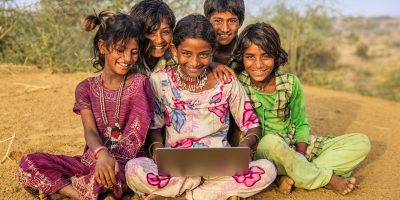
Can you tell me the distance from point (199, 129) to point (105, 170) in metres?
0.75

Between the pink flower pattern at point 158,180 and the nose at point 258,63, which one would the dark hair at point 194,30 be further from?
the pink flower pattern at point 158,180

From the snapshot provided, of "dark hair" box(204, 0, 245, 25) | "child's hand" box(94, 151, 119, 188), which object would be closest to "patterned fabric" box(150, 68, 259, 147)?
"child's hand" box(94, 151, 119, 188)

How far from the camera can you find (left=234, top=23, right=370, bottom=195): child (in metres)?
3.35

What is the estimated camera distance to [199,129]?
3277 millimetres

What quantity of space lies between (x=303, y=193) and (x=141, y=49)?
1510 mm

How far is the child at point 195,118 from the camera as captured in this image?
3.02 metres

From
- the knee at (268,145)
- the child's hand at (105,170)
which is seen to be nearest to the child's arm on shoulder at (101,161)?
the child's hand at (105,170)

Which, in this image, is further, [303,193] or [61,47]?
[61,47]

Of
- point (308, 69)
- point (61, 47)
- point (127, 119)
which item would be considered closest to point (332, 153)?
point (127, 119)

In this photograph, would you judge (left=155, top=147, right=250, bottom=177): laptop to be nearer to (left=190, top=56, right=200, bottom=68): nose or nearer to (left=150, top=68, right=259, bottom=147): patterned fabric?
(left=150, top=68, right=259, bottom=147): patterned fabric

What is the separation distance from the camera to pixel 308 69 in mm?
10430

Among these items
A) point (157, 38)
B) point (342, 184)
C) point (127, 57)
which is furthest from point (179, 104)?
point (342, 184)

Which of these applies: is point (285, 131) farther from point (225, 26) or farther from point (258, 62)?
point (225, 26)

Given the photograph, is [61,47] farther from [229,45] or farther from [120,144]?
[120,144]
